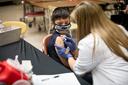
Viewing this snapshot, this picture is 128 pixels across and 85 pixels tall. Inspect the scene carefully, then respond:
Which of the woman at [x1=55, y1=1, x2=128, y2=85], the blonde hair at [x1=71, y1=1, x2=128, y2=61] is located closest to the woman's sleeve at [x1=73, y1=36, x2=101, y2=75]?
the woman at [x1=55, y1=1, x2=128, y2=85]

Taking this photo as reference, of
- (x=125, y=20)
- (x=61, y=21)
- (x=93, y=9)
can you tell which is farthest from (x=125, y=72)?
(x=125, y=20)

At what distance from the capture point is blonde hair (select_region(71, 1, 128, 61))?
157 cm

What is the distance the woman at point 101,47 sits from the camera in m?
1.56

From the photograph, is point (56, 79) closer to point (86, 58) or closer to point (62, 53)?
point (86, 58)

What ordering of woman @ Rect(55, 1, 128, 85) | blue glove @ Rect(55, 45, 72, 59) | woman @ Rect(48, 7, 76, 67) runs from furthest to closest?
woman @ Rect(48, 7, 76, 67) < blue glove @ Rect(55, 45, 72, 59) < woman @ Rect(55, 1, 128, 85)

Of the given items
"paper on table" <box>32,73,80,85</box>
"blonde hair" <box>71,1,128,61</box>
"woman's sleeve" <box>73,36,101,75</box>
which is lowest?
"paper on table" <box>32,73,80,85</box>

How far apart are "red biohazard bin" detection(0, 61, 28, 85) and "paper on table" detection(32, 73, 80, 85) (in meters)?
0.25

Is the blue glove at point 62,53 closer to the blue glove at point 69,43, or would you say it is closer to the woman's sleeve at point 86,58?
the blue glove at point 69,43

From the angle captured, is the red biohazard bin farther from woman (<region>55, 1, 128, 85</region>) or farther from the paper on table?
woman (<region>55, 1, 128, 85</region>)

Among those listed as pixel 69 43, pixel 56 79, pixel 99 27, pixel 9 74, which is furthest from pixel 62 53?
pixel 9 74

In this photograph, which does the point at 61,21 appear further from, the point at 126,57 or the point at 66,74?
the point at 126,57

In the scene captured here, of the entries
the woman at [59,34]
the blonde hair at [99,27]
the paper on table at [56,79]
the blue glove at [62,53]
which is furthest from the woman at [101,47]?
the woman at [59,34]

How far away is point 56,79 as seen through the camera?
165cm

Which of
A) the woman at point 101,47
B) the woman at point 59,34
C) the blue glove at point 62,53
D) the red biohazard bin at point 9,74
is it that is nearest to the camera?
the red biohazard bin at point 9,74
